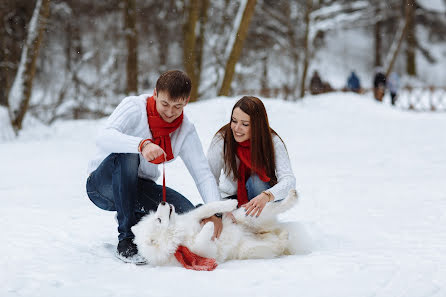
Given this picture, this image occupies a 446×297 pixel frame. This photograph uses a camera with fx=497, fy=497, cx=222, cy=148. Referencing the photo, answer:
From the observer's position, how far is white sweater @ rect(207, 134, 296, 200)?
2.98m

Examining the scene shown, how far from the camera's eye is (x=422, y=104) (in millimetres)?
18500

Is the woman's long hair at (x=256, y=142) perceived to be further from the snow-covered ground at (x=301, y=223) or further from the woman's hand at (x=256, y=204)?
the snow-covered ground at (x=301, y=223)

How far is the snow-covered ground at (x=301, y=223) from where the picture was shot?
2.35 m

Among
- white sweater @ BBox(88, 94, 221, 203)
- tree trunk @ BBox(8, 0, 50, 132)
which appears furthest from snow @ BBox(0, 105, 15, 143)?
white sweater @ BBox(88, 94, 221, 203)

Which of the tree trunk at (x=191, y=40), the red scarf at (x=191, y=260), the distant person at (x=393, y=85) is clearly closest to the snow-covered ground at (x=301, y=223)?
the red scarf at (x=191, y=260)

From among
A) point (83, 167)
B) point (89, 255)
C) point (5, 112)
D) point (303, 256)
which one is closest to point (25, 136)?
point (5, 112)

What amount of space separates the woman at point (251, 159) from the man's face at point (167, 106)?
41cm

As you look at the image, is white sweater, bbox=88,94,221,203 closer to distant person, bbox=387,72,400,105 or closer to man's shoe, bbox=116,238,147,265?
man's shoe, bbox=116,238,147,265

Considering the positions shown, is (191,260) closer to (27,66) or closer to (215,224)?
(215,224)

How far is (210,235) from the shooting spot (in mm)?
2633

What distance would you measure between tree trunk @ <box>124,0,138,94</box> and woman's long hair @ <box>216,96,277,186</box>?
30.9 ft

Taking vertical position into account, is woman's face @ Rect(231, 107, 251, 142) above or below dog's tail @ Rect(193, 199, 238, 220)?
above

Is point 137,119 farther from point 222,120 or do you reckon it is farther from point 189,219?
point 222,120

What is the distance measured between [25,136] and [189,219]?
7384mm
